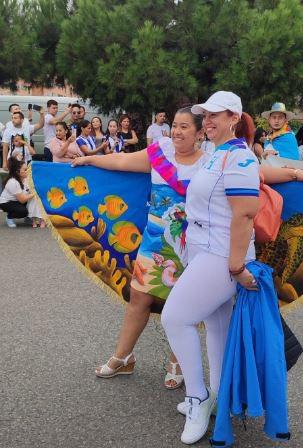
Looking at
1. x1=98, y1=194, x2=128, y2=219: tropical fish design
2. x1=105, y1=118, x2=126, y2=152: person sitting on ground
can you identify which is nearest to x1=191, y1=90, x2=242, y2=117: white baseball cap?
x1=98, y1=194, x2=128, y2=219: tropical fish design

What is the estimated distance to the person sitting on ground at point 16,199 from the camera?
27.1ft

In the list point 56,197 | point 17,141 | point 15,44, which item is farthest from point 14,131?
point 56,197

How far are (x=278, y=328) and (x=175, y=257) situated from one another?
74 cm

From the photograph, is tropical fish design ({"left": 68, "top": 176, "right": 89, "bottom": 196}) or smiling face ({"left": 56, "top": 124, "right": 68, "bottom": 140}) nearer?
tropical fish design ({"left": 68, "top": 176, "right": 89, "bottom": 196})

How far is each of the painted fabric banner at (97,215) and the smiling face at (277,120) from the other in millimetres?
2786

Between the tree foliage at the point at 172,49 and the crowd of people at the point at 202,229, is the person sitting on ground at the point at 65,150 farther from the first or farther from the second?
the crowd of people at the point at 202,229

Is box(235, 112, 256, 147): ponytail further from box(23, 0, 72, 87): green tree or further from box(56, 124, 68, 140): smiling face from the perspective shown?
box(23, 0, 72, 87): green tree

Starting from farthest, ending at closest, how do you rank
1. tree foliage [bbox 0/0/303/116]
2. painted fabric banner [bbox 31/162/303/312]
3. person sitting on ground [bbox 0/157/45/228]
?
tree foliage [bbox 0/0/303/116] → person sitting on ground [bbox 0/157/45/228] → painted fabric banner [bbox 31/162/303/312]

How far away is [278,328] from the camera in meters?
2.63

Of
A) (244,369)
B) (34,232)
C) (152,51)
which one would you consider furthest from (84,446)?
(152,51)

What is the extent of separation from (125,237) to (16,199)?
16.6 ft

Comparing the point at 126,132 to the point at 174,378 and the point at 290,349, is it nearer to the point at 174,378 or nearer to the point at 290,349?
the point at 174,378

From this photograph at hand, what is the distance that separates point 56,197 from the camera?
141 inches

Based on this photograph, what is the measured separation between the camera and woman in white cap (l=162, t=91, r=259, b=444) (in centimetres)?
252
